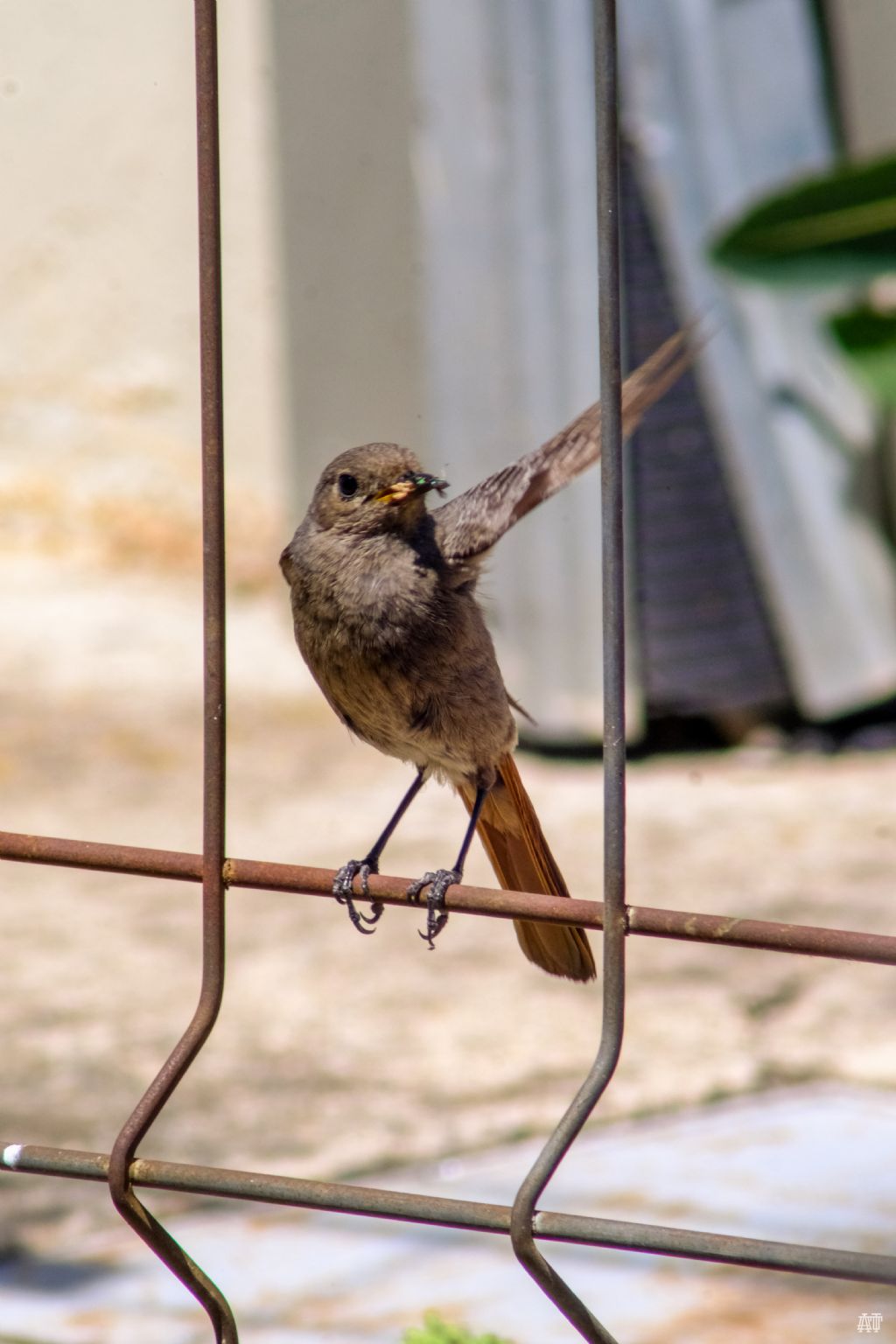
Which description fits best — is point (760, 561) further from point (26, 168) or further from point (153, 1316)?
point (153, 1316)

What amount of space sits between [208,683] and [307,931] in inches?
145

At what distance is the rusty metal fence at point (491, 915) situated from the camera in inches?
55.7

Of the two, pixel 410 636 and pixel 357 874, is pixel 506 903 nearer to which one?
pixel 357 874

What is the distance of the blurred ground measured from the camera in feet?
12.9

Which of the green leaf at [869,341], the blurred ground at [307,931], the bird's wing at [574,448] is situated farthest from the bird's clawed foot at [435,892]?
the green leaf at [869,341]

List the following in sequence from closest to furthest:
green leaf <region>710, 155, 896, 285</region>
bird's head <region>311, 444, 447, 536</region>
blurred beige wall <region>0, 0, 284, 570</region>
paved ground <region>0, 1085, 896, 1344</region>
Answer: bird's head <region>311, 444, 447, 536</region> → paved ground <region>0, 1085, 896, 1344</region> → green leaf <region>710, 155, 896, 285</region> → blurred beige wall <region>0, 0, 284, 570</region>

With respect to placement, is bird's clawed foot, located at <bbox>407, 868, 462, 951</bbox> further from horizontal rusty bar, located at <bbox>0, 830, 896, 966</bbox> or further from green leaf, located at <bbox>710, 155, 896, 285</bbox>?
green leaf, located at <bbox>710, 155, 896, 285</bbox>

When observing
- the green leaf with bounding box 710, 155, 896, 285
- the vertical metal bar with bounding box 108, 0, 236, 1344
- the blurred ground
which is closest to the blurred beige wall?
→ the blurred ground

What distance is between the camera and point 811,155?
21.1 ft

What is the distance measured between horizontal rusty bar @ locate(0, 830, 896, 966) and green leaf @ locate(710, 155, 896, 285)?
118 inches

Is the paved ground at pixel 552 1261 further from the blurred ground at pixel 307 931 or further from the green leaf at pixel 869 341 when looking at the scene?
the green leaf at pixel 869 341

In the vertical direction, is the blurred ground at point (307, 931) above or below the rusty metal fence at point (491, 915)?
above

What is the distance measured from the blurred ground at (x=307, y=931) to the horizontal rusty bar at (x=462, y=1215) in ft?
5.68

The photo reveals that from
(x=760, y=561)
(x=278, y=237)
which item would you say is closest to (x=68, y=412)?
(x=278, y=237)
